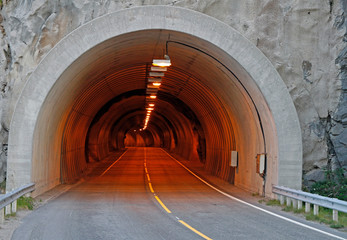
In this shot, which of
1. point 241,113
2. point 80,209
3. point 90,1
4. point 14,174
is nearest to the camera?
point 80,209

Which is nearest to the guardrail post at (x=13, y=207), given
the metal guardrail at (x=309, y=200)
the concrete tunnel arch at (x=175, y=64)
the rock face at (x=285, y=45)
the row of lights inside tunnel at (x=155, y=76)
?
the concrete tunnel arch at (x=175, y=64)

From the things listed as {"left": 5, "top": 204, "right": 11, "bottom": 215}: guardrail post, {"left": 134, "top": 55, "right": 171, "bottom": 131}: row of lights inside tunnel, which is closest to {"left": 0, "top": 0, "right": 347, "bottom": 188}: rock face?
{"left": 134, "top": 55, "right": 171, "bottom": 131}: row of lights inside tunnel

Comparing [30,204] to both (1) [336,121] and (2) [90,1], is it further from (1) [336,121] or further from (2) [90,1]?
(1) [336,121]

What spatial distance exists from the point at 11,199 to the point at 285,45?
1082 centimetres

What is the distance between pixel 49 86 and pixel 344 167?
424 inches

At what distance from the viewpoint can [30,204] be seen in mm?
14008

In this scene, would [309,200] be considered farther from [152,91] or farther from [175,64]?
[152,91]

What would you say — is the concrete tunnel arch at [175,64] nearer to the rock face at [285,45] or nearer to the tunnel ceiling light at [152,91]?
the rock face at [285,45]

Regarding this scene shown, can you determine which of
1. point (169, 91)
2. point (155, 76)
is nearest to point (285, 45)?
point (155, 76)

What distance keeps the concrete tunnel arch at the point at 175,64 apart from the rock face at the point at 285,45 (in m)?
0.89

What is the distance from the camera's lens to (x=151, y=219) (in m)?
12.0

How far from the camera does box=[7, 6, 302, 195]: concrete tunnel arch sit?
615 inches

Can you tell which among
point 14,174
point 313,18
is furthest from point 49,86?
point 313,18

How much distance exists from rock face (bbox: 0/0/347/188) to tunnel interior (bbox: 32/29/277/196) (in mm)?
1244
